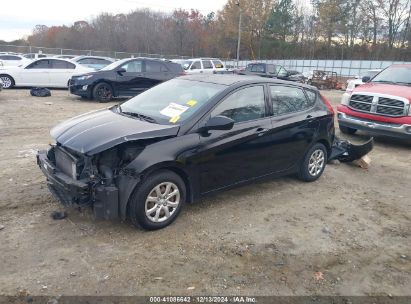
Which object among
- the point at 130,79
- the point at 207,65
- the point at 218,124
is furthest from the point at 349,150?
the point at 207,65

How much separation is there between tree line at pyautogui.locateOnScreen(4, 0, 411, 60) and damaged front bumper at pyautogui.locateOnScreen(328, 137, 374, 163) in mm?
41712

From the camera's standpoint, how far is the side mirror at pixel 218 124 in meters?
4.36

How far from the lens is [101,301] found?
3.06m

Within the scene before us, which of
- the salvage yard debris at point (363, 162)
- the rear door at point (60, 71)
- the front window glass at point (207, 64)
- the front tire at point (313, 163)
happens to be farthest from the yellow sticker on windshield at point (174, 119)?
the front window glass at point (207, 64)

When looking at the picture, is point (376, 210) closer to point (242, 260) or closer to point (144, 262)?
point (242, 260)

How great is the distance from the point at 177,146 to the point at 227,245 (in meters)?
1.19

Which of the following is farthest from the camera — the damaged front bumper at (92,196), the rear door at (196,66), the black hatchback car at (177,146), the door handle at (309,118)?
the rear door at (196,66)

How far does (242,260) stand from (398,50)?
159 ft

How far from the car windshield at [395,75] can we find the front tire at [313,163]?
4.55 meters

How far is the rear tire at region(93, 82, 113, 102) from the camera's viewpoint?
13.9 m

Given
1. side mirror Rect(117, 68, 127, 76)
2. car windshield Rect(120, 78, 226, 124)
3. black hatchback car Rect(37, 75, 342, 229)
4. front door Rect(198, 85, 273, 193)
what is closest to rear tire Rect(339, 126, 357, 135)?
black hatchback car Rect(37, 75, 342, 229)

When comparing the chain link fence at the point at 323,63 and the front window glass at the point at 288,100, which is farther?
the chain link fence at the point at 323,63

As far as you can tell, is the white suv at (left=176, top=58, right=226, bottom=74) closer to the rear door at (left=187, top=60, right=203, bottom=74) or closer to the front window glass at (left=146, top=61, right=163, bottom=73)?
the rear door at (left=187, top=60, right=203, bottom=74)

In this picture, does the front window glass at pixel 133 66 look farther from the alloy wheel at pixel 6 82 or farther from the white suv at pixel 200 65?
the white suv at pixel 200 65
